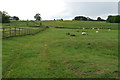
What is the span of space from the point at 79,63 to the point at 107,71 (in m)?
1.73

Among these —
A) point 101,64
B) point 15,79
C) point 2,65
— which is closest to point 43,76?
point 15,79

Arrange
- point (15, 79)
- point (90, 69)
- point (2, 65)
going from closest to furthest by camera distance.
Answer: point (15, 79), point (90, 69), point (2, 65)

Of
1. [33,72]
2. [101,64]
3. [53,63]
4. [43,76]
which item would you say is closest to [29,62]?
[53,63]

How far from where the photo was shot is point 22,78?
23.4 feet

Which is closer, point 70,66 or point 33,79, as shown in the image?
point 33,79

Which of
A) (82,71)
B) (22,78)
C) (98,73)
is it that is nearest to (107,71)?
(98,73)

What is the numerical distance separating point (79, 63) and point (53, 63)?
1206mm

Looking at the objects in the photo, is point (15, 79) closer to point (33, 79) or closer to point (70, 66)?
point (33, 79)

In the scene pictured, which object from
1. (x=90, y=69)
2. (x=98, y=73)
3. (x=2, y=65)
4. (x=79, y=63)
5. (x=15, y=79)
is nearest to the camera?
(x=15, y=79)

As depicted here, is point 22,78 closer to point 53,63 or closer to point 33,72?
point 33,72

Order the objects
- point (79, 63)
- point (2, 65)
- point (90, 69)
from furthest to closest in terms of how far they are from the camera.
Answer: point (79, 63) → point (2, 65) → point (90, 69)

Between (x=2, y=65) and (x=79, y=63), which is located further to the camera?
(x=79, y=63)

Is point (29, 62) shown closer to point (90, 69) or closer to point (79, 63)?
point (79, 63)

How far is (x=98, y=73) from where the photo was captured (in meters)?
7.71
